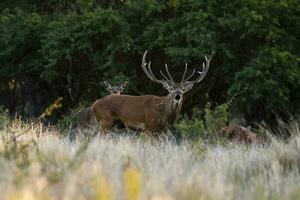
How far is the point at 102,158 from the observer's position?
8539 millimetres

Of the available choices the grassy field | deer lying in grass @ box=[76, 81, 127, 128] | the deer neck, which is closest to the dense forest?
deer lying in grass @ box=[76, 81, 127, 128]

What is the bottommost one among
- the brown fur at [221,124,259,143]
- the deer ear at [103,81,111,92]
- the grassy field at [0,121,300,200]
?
the deer ear at [103,81,111,92]

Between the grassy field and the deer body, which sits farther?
the deer body

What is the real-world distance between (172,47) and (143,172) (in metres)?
14.1

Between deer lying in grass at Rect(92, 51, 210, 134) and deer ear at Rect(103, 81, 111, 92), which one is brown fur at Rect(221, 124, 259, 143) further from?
deer ear at Rect(103, 81, 111, 92)

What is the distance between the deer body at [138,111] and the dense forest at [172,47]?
3101 millimetres

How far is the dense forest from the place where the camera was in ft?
67.1

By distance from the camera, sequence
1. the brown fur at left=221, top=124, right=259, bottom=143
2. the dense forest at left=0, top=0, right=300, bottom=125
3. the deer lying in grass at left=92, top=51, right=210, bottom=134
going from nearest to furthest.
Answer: the brown fur at left=221, top=124, right=259, bottom=143 < the deer lying in grass at left=92, top=51, right=210, bottom=134 < the dense forest at left=0, top=0, right=300, bottom=125

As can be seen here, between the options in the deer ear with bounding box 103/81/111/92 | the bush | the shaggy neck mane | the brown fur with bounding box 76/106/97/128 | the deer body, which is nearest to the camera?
the bush

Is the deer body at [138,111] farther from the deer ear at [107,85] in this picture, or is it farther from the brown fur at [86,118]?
the deer ear at [107,85]

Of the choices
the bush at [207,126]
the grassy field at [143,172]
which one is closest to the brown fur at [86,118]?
the bush at [207,126]

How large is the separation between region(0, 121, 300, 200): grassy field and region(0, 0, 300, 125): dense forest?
944cm

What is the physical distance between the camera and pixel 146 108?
16.5m

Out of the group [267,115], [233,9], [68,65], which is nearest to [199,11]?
[233,9]
